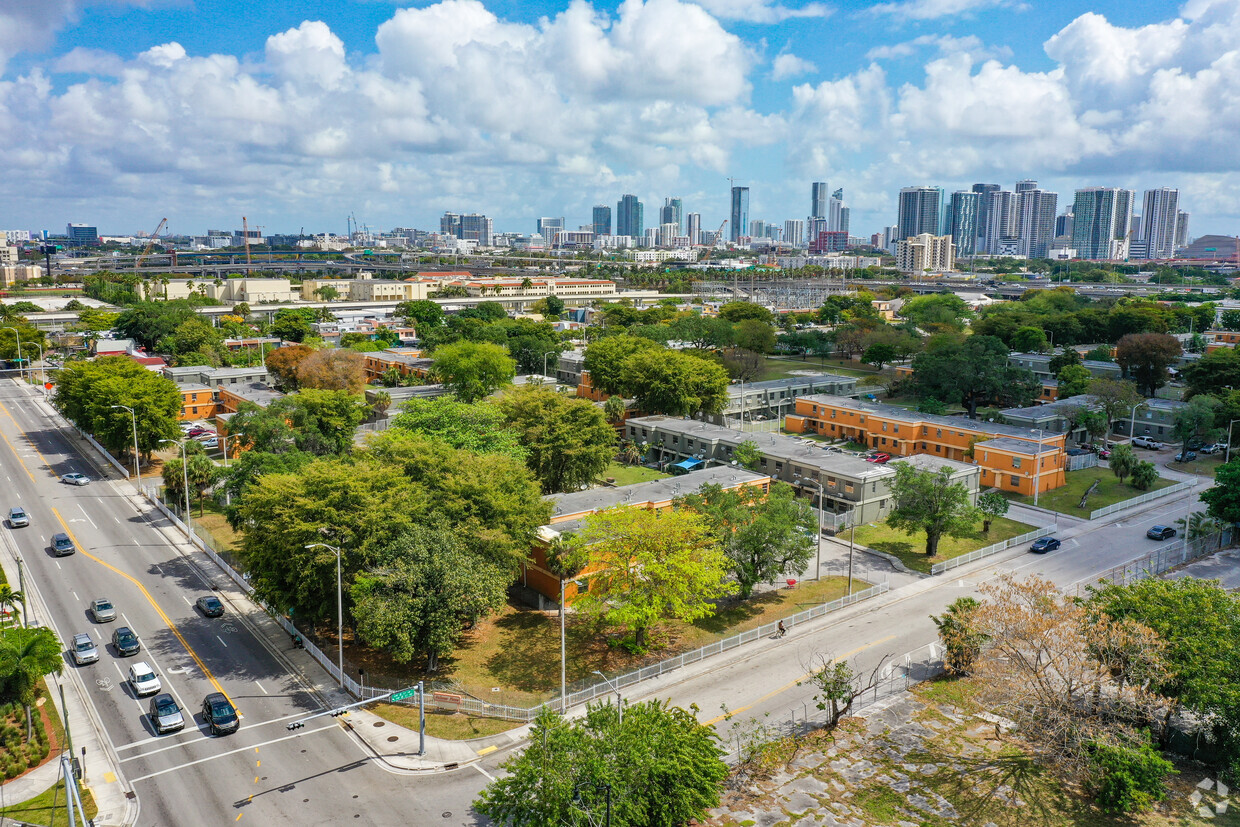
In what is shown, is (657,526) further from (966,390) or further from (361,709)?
(966,390)

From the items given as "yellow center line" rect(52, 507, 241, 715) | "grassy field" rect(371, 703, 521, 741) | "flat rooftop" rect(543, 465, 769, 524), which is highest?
"flat rooftop" rect(543, 465, 769, 524)

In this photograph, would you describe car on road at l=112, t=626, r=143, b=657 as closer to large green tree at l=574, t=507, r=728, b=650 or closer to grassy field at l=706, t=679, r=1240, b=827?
large green tree at l=574, t=507, r=728, b=650

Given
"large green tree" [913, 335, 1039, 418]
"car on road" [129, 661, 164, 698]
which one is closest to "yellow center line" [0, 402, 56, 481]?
"car on road" [129, 661, 164, 698]

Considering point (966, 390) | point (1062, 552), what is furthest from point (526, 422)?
point (966, 390)

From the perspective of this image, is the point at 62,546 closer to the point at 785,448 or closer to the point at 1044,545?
the point at 785,448

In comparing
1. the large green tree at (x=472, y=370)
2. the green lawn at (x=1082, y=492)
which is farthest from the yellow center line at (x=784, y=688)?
the large green tree at (x=472, y=370)

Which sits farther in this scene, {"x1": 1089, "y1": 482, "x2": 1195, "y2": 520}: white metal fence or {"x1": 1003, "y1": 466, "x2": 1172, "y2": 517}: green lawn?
{"x1": 1003, "y1": 466, "x2": 1172, "y2": 517}: green lawn

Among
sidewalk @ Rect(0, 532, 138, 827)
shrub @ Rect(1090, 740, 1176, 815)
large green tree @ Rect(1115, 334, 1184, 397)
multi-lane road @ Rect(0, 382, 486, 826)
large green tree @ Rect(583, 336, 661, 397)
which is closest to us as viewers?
sidewalk @ Rect(0, 532, 138, 827)
